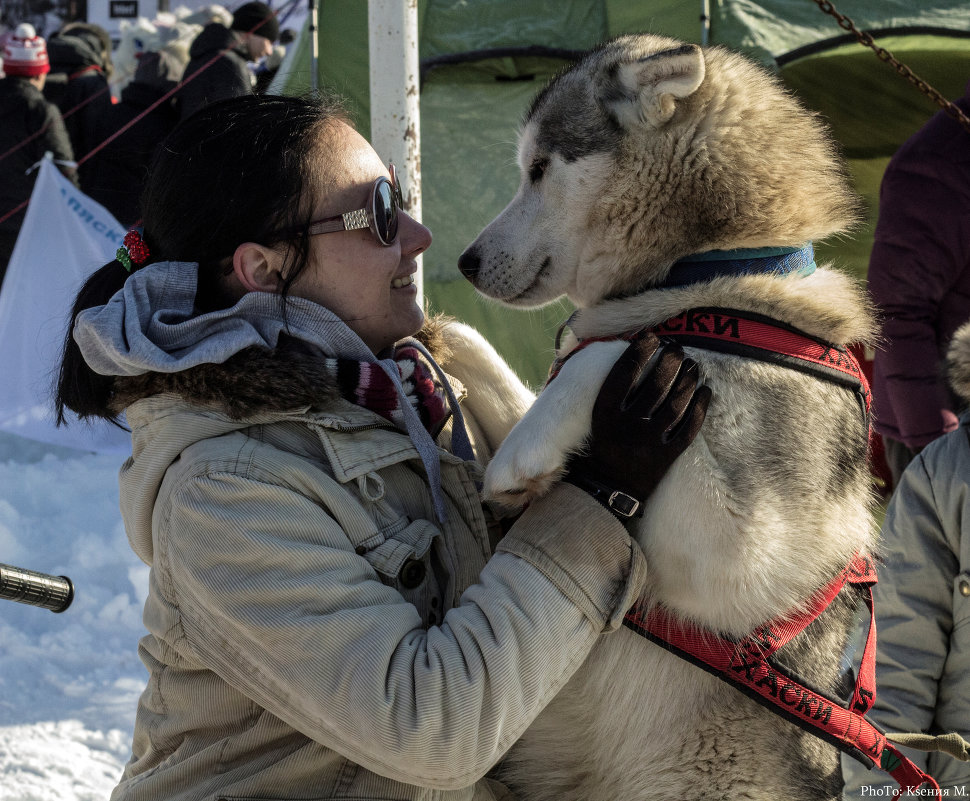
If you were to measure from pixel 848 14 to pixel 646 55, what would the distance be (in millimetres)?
3905

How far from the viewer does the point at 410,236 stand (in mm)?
1776

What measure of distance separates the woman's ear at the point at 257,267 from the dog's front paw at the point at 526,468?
462 mm

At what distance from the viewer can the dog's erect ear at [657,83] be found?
1859mm

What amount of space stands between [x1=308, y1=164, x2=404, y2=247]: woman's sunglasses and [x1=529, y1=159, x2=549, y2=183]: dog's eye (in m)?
0.61

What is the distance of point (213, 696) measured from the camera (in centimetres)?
138

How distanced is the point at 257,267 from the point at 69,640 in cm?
328

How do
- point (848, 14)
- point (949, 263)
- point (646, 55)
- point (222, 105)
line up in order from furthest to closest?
1. point (848, 14)
2. point (949, 263)
3. point (646, 55)
4. point (222, 105)

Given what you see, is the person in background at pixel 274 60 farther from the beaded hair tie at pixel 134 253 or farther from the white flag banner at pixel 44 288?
the beaded hair tie at pixel 134 253

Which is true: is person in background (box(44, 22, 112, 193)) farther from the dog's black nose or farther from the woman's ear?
the woman's ear

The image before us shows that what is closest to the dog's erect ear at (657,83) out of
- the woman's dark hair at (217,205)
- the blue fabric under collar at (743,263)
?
the blue fabric under collar at (743,263)

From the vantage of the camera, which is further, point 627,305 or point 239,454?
point 627,305

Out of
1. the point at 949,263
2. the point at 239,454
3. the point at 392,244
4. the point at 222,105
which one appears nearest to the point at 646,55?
the point at 392,244

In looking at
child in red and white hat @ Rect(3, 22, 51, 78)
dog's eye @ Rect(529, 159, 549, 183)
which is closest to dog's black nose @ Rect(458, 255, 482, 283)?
dog's eye @ Rect(529, 159, 549, 183)

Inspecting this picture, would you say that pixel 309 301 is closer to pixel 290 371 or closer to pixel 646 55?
pixel 290 371
